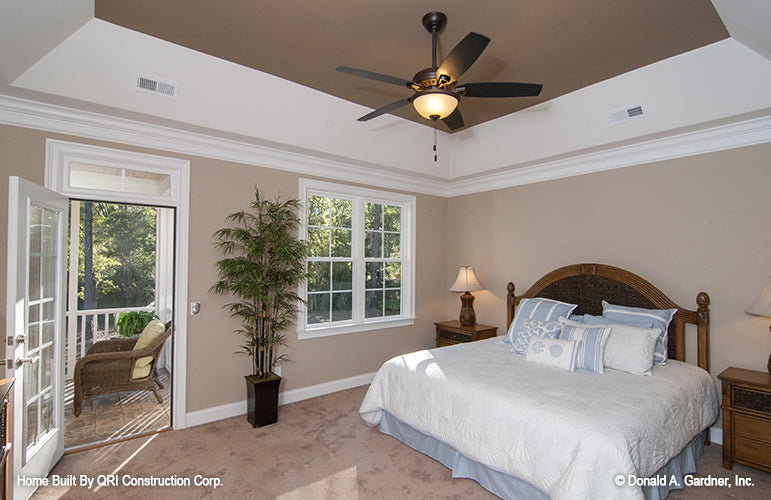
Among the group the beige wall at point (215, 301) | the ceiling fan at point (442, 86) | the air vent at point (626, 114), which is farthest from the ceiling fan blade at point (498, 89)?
the beige wall at point (215, 301)

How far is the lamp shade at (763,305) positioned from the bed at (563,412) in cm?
40

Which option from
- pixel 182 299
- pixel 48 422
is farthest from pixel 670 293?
pixel 48 422

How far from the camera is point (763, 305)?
112 inches

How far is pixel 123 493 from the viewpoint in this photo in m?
2.53

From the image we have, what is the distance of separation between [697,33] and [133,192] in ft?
14.3

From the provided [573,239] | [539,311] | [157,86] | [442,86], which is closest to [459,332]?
[539,311]

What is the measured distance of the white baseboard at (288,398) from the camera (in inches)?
141

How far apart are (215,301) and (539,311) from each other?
311 cm

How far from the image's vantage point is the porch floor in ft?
11.0

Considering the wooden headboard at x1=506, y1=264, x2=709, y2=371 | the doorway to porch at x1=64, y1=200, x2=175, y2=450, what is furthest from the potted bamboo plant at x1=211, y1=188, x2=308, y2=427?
the wooden headboard at x1=506, y1=264, x2=709, y2=371

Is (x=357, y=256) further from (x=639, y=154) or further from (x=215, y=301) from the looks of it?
(x=639, y=154)

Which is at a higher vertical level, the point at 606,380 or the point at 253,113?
the point at 253,113

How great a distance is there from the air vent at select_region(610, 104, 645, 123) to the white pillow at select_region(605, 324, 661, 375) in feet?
5.91

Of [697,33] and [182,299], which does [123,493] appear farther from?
[697,33]
